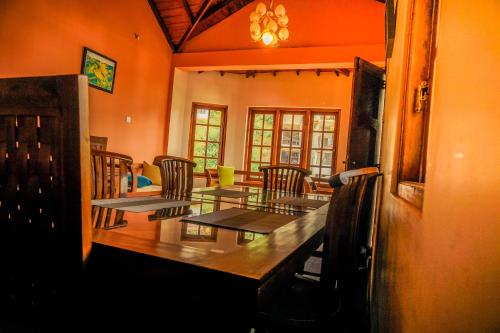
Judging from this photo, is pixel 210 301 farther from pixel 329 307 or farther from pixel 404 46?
pixel 404 46

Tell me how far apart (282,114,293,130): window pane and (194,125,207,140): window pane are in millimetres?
1837

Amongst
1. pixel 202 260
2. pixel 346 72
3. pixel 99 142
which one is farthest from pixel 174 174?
pixel 346 72

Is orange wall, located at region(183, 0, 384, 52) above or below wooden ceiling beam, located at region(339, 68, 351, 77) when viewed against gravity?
above

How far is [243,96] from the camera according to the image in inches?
305

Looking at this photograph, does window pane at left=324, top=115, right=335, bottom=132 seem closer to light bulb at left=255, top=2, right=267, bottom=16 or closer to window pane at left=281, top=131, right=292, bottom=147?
window pane at left=281, top=131, right=292, bottom=147

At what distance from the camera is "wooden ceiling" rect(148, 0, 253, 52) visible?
19.5 feet

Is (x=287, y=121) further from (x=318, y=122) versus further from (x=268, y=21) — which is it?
(x=268, y=21)

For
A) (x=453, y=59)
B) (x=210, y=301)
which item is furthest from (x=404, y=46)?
(x=210, y=301)

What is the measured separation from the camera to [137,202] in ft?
5.08

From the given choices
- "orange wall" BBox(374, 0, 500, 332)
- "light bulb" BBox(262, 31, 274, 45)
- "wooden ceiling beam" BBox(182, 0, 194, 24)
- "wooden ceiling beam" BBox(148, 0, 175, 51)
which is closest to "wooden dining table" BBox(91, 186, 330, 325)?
"orange wall" BBox(374, 0, 500, 332)

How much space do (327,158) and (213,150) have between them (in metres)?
2.61

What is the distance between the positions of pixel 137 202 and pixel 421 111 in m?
1.25

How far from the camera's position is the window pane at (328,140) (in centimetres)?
722

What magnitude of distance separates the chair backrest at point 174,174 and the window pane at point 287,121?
5.25 metres
